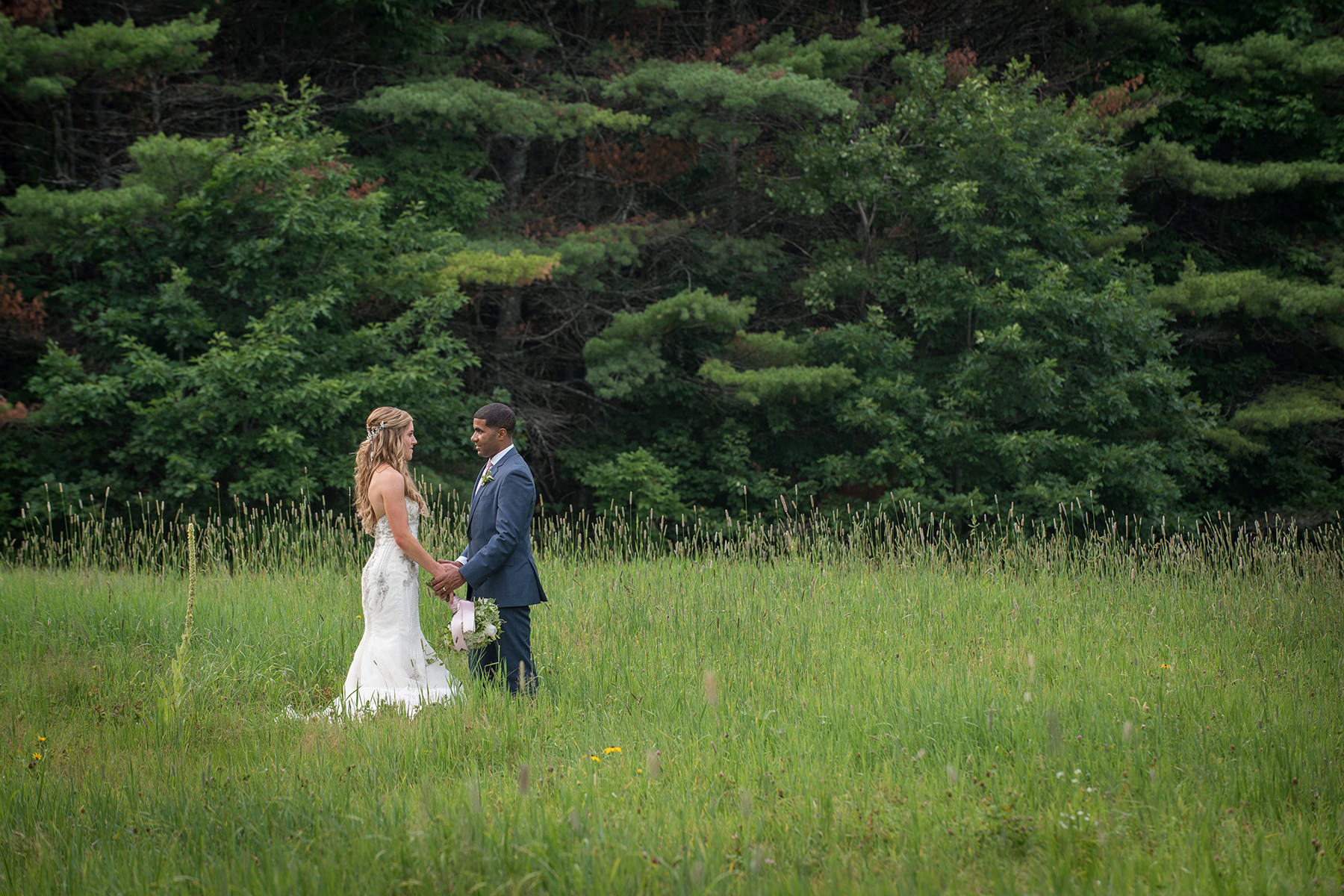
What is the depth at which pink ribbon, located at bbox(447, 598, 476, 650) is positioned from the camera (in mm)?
5430

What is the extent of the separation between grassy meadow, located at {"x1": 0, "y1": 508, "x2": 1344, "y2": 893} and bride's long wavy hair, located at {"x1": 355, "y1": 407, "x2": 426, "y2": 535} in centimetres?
122

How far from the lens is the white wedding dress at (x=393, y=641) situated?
5664mm

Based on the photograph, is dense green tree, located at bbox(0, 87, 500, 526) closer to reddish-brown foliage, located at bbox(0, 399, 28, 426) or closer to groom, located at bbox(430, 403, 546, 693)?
reddish-brown foliage, located at bbox(0, 399, 28, 426)

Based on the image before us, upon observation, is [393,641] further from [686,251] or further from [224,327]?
[686,251]

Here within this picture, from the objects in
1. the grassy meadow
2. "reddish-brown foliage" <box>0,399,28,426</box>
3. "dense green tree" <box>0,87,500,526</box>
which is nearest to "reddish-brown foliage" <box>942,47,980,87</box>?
"dense green tree" <box>0,87,500,526</box>

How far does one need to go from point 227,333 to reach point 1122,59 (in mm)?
17885

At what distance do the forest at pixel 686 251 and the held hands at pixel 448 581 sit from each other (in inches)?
289

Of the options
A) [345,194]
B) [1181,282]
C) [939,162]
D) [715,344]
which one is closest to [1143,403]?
[1181,282]

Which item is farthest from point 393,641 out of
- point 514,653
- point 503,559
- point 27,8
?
point 27,8

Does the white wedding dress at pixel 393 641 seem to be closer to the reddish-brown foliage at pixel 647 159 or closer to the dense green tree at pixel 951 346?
the dense green tree at pixel 951 346

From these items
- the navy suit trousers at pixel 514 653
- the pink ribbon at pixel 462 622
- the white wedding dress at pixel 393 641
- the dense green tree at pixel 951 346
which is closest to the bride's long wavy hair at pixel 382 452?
the white wedding dress at pixel 393 641

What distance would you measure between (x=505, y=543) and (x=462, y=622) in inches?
19.7

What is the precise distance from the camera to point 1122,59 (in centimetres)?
2048

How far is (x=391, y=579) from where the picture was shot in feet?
19.0
